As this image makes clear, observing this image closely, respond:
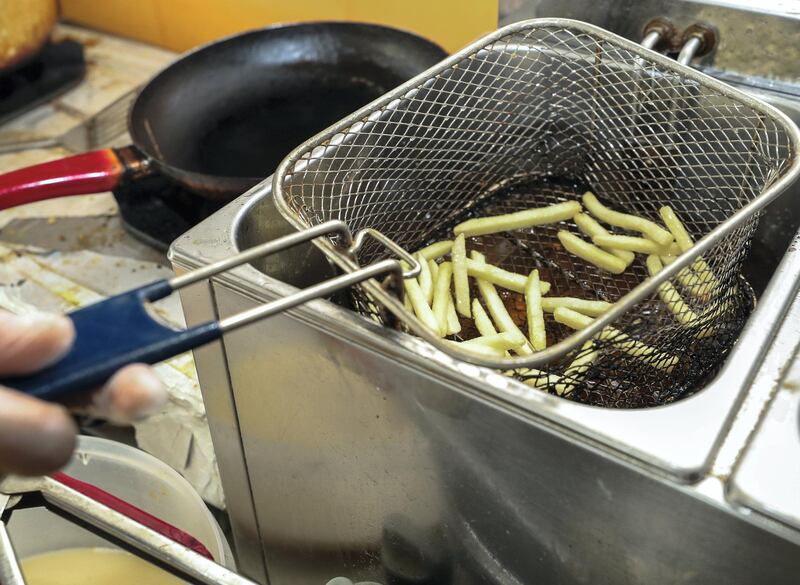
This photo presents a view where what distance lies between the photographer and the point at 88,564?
0.99 metres

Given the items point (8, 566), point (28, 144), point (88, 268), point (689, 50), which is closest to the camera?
point (8, 566)

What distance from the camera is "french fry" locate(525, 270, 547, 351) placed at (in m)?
0.82

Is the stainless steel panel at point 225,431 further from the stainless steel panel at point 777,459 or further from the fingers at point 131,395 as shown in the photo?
the stainless steel panel at point 777,459

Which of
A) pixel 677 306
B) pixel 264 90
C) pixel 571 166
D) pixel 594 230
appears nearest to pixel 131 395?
pixel 677 306

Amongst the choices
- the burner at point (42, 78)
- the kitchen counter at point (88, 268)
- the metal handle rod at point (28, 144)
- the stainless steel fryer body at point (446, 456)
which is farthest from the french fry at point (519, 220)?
the burner at point (42, 78)

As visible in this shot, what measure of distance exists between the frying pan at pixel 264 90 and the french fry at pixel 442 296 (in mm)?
489

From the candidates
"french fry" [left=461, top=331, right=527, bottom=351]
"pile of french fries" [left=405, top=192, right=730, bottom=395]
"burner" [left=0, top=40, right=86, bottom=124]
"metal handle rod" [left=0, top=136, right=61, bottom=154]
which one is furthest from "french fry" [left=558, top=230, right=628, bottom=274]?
"burner" [left=0, top=40, right=86, bottom=124]

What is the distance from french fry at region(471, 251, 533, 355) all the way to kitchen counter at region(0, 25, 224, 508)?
0.46 meters

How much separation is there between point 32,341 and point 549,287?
613mm

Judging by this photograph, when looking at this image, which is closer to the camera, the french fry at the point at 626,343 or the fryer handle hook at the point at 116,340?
the fryer handle hook at the point at 116,340

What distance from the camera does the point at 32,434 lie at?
0.44 m

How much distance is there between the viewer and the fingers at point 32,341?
1.46 feet

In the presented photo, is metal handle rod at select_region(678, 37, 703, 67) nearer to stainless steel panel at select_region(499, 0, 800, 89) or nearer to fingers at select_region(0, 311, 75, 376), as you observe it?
stainless steel panel at select_region(499, 0, 800, 89)

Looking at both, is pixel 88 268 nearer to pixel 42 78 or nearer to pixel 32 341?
pixel 42 78
